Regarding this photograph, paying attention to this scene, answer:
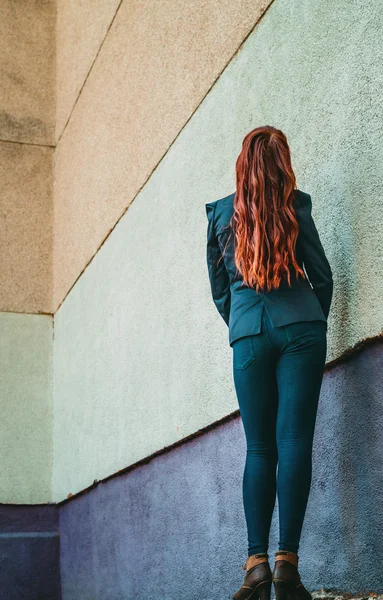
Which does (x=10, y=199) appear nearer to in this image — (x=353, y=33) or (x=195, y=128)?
(x=195, y=128)

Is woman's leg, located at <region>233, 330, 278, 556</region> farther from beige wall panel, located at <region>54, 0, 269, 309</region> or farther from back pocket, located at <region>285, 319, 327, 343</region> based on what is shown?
beige wall panel, located at <region>54, 0, 269, 309</region>

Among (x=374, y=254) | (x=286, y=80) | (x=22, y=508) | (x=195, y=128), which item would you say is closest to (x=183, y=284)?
(x=195, y=128)

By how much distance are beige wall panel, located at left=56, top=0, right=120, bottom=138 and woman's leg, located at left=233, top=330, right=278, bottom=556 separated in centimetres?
418

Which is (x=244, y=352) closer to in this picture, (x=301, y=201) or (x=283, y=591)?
(x=301, y=201)

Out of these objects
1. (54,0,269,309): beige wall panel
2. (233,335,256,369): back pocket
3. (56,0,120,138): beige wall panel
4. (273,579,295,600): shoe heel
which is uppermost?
(56,0,120,138): beige wall panel

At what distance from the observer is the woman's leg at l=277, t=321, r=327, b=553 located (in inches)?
122

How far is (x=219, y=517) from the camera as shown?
4.41 m

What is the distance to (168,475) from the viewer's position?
200 inches

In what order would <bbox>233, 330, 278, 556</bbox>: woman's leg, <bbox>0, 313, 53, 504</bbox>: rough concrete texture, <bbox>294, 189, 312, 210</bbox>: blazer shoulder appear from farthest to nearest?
<bbox>0, 313, 53, 504</bbox>: rough concrete texture → <bbox>294, 189, 312, 210</bbox>: blazer shoulder → <bbox>233, 330, 278, 556</bbox>: woman's leg

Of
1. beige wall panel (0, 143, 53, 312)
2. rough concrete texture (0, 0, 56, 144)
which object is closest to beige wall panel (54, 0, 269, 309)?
beige wall panel (0, 143, 53, 312)

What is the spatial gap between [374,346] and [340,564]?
832mm

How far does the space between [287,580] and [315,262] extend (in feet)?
3.75

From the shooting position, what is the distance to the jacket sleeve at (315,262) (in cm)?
338

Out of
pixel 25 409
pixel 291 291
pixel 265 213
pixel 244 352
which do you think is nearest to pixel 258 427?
pixel 244 352
